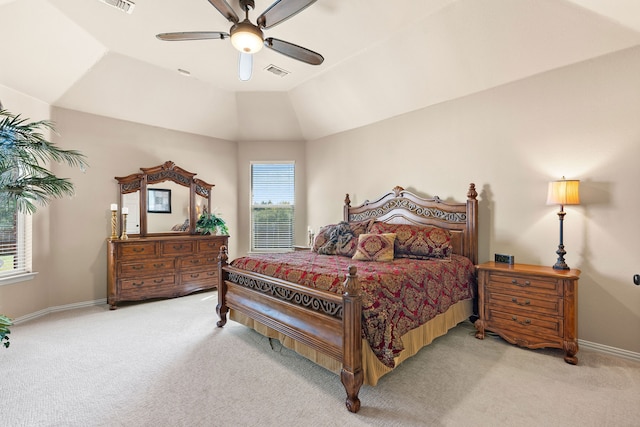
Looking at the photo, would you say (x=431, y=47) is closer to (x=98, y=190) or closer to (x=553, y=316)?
(x=553, y=316)

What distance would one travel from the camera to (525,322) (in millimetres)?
2861

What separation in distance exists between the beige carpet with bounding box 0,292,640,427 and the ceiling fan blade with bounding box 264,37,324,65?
112 inches

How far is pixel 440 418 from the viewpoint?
6.19ft

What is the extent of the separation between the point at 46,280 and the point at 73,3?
3441 millimetres

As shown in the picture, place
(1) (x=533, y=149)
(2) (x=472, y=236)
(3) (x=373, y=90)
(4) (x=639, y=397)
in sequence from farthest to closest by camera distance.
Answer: (3) (x=373, y=90) < (2) (x=472, y=236) < (1) (x=533, y=149) < (4) (x=639, y=397)

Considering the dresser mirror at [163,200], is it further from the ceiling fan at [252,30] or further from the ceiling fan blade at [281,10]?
the ceiling fan blade at [281,10]

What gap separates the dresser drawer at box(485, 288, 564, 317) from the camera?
8.86 feet

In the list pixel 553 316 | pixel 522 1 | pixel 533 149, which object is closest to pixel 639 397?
pixel 553 316

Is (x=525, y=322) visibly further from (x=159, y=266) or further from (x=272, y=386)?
(x=159, y=266)

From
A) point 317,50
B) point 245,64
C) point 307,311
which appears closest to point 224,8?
point 245,64

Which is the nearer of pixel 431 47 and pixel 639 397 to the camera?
pixel 639 397

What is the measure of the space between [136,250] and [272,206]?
99.2 inches

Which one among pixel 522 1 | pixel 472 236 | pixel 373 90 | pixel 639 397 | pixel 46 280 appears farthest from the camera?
pixel 373 90

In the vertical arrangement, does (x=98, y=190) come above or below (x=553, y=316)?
above
